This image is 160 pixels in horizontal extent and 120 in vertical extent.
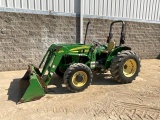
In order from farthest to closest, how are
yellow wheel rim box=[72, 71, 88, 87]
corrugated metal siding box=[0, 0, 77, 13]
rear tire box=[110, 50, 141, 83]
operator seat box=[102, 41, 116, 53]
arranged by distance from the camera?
corrugated metal siding box=[0, 0, 77, 13] < operator seat box=[102, 41, 116, 53] < rear tire box=[110, 50, 141, 83] < yellow wheel rim box=[72, 71, 88, 87]

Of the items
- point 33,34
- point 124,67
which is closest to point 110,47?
point 124,67

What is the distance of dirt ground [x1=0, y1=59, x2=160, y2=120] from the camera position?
3363mm

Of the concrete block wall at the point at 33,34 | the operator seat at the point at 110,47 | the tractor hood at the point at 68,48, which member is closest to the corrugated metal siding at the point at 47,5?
the concrete block wall at the point at 33,34

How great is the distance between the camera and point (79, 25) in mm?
7457

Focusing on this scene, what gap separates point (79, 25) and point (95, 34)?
3.02 feet

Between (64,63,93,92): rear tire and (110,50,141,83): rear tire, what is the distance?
0.93 metres

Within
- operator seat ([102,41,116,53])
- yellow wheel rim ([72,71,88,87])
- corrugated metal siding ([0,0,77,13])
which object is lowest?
yellow wheel rim ([72,71,88,87])

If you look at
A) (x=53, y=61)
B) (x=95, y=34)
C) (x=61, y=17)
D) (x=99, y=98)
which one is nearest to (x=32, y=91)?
(x=53, y=61)

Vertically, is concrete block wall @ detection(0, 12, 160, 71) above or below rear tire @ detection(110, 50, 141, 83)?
above

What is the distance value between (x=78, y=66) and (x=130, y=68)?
1.91m

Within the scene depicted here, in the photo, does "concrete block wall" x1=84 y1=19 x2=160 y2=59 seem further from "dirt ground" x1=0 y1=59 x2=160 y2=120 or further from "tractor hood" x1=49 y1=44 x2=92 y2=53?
"dirt ground" x1=0 y1=59 x2=160 y2=120

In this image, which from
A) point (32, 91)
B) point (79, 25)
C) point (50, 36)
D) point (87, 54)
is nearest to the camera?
point (32, 91)

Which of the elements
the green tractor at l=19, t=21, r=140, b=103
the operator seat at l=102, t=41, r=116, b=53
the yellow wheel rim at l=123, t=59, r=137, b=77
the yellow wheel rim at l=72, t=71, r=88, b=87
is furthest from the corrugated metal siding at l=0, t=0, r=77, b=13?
the yellow wheel rim at l=72, t=71, r=88, b=87

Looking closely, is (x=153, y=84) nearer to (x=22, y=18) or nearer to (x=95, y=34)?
(x=95, y=34)
